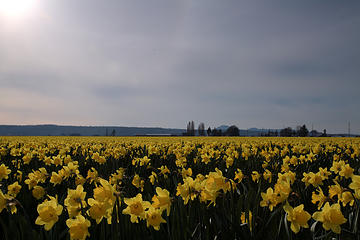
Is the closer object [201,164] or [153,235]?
[153,235]

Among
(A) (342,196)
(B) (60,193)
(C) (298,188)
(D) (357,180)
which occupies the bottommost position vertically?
(B) (60,193)

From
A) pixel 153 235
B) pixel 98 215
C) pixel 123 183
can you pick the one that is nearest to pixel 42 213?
pixel 98 215

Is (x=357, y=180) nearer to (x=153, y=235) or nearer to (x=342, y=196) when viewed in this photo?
(x=342, y=196)

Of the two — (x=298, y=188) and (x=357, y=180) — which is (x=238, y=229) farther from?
(x=298, y=188)

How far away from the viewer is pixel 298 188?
9.91 feet

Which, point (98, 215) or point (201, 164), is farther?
point (201, 164)

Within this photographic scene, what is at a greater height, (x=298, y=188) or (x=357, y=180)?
(x=357, y=180)

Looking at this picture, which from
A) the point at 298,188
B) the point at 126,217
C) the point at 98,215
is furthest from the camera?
the point at 298,188

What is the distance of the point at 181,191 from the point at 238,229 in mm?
517

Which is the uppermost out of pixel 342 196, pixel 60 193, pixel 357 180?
pixel 357 180

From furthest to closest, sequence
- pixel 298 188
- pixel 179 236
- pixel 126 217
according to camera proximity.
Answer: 1. pixel 298 188
2. pixel 126 217
3. pixel 179 236

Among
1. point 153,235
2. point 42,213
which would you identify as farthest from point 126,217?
point 42,213

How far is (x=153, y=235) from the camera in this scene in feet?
5.79

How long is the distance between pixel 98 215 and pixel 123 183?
203 cm
